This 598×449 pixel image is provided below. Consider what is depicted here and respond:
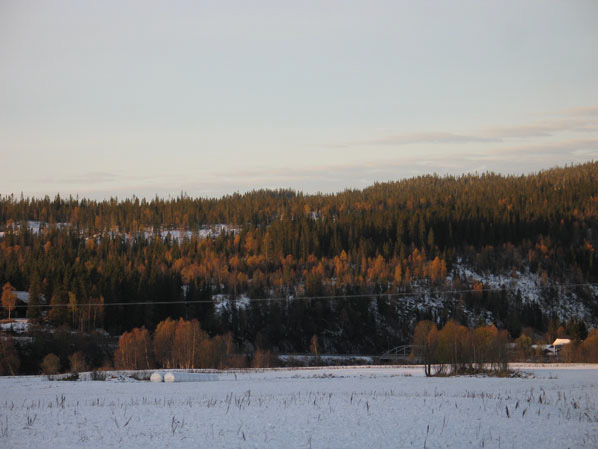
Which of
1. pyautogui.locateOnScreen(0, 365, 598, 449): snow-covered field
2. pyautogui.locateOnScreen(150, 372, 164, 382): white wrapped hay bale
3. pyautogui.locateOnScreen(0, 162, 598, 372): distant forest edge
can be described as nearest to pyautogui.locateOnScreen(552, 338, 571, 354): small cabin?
pyautogui.locateOnScreen(0, 162, 598, 372): distant forest edge

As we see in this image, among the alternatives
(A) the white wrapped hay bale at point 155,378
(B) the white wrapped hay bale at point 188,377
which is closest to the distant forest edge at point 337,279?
(B) the white wrapped hay bale at point 188,377

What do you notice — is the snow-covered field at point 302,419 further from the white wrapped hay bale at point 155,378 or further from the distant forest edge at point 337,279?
the distant forest edge at point 337,279

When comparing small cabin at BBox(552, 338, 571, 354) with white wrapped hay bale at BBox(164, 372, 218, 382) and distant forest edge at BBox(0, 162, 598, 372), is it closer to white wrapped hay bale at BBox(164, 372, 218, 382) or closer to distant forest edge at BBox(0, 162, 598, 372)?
distant forest edge at BBox(0, 162, 598, 372)

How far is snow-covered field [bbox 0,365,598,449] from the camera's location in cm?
2317

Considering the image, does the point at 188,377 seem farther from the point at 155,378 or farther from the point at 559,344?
the point at 559,344

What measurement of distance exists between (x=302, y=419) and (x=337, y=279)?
12432cm

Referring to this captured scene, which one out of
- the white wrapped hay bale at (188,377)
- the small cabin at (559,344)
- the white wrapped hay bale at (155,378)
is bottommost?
the small cabin at (559,344)

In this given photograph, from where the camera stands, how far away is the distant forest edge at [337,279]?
121688 millimetres

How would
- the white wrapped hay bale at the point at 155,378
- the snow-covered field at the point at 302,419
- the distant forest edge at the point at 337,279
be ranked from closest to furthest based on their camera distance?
the snow-covered field at the point at 302,419, the white wrapped hay bale at the point at 155,378, the distant forest edge at the point at 337,279

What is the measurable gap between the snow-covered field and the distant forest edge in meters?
75.1

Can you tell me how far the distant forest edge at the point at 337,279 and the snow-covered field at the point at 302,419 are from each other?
246 ft

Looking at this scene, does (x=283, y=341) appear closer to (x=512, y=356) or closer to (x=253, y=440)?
(x=512, y=356)

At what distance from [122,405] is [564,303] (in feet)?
462

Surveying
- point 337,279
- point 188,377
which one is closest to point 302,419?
point 188,377
